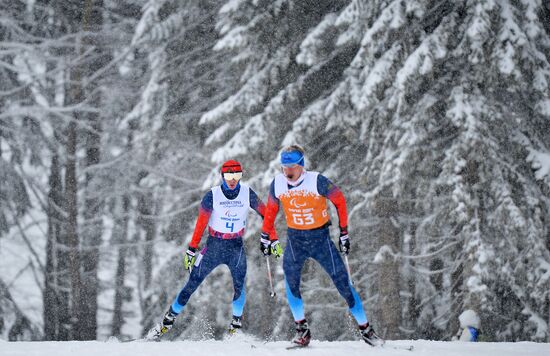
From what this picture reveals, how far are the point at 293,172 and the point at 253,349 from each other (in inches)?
80.9

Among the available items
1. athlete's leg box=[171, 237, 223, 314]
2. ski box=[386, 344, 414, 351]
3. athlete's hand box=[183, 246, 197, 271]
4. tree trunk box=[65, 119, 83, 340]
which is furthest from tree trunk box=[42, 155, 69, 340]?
ski box=[386, 344, 414, 351]

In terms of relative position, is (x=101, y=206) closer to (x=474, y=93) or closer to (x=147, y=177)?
(x=147, y=177)

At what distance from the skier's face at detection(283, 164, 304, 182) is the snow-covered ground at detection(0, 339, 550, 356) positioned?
76.7 inches

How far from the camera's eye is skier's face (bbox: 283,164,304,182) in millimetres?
7922

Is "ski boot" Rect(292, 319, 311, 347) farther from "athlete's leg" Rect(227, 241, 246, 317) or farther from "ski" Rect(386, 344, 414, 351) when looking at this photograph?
"athlete's leg" Rect(227, 241, 246, 317)

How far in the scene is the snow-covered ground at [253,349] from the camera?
722 cm

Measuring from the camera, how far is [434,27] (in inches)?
546

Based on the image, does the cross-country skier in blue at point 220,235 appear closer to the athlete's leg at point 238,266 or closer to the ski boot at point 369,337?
the athlete's leg at point 238,266

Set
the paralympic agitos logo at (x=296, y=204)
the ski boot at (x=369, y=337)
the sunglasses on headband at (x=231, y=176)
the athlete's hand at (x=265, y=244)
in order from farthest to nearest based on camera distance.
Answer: the sunglasses on headband at (x=231, y=176) < the athlete's hand at (x=265, y=244) < the paralympic agitos logo at (x=296, y=204) < the ski boot at (x=369, y=337)

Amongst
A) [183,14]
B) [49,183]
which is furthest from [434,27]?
[49,183]

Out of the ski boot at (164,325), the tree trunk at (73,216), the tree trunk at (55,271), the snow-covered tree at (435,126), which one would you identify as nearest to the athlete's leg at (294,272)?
the ski boot at (164,325)

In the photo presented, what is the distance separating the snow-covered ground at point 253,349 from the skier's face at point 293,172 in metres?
1.95

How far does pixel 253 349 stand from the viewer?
7.63 meters

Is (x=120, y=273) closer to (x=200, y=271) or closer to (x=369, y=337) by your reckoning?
(x=200, y=271)
